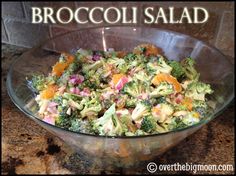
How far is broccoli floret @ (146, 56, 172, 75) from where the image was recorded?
1.04m

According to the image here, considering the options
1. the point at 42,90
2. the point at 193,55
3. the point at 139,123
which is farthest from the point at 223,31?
the point at 42,90

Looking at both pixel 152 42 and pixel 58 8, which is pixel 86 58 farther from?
pixel 58 8

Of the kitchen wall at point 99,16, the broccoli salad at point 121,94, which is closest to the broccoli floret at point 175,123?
the broccoli salad at point 121,94

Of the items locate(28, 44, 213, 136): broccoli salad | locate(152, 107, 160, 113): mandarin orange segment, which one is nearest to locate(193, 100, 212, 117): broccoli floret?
locate(28, 44, 213, 136): broccoli salad

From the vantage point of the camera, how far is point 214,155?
3.48ft

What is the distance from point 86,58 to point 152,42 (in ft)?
0.87

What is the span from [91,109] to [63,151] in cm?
24

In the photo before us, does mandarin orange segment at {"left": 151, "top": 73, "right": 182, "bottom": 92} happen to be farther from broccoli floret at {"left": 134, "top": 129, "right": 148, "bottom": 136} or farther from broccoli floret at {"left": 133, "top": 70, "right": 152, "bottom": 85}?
broccoli floret at {"left": 134, "top": 129, "right": 148, "bottom": 136}

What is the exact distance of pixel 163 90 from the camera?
3.09 feet

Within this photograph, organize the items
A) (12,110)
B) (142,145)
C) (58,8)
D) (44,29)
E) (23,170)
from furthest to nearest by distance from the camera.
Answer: (44,29), (58,8), (12,110), (23,170), (142,145)

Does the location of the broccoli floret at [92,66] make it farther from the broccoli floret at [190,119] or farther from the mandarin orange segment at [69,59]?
the broccoli floret at [190,119]

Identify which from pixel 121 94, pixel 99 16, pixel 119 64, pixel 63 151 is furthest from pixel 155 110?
pixel 99 16

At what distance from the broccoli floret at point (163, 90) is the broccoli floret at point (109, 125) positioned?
138mm

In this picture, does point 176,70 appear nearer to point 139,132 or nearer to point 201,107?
point 201,107
